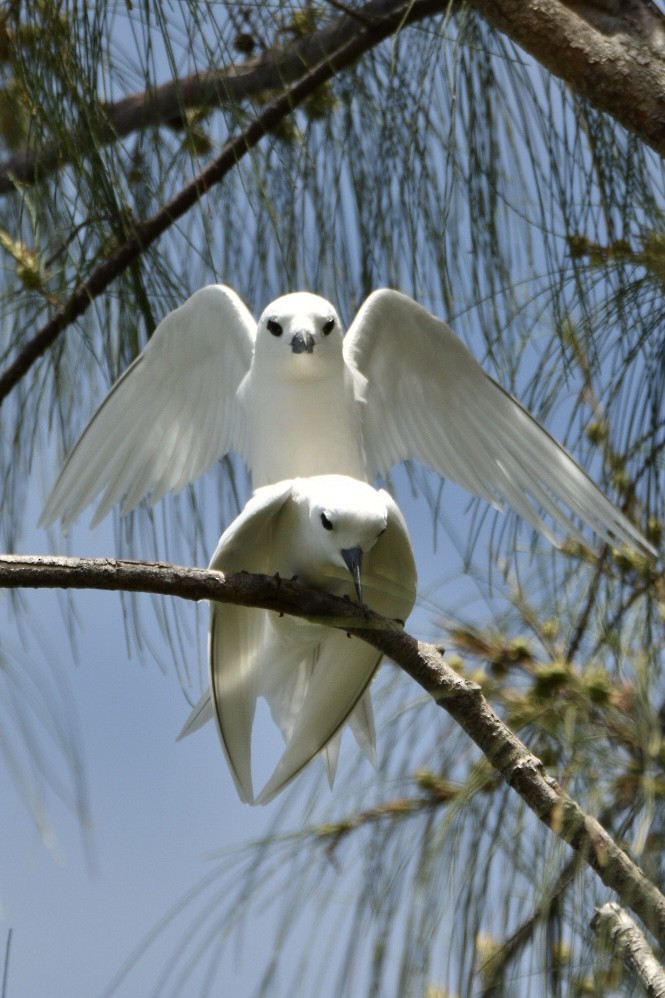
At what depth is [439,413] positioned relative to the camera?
2.47m

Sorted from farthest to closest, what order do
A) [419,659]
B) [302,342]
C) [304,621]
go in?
[302,342]
[304,621]
[419,659]

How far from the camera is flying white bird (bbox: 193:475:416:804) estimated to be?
76.0 inches

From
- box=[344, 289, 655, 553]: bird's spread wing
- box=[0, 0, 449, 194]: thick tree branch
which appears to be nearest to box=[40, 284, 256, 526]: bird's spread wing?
box=[344, 289, 655, 553]: bird's spread wing

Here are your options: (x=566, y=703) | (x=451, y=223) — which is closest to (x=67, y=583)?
(x=566, y=703)

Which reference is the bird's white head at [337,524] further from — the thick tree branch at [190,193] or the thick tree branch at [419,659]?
the thick tree branch at [190,193]

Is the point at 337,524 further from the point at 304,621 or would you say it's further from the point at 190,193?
the point at 190,193

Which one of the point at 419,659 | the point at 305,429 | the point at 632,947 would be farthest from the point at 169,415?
the point at 632,947

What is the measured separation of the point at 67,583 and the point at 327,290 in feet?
4.50

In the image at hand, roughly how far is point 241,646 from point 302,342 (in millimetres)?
498

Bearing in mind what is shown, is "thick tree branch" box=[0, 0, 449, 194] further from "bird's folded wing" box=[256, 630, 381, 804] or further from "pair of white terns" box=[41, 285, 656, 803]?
"bird's folded wing" box=[256, 630, 381, 804]

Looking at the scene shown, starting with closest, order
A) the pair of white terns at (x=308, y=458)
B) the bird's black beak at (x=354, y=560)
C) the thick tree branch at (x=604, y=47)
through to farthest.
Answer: the thick tree branch at (x=604, y=47) → the bird's black beak at (x=354, y=560) → the pair of white terns at (x=308, y=458)

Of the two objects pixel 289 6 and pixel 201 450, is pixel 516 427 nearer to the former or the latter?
pixel 201 450

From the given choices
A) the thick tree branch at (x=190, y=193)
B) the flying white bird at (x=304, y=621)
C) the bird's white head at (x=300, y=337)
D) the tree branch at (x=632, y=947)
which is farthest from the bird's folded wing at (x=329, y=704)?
the thick tree branch at (x=190, y=193)

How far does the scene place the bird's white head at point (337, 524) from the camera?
190 cm
